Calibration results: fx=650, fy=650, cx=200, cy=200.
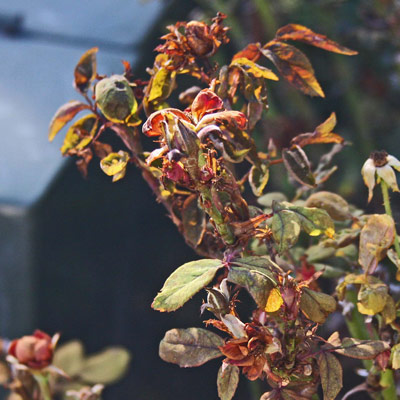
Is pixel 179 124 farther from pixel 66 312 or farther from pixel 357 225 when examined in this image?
pixel 66 312

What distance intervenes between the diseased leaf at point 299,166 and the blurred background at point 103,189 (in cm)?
57

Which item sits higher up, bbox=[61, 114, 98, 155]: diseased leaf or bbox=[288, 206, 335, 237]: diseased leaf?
bbox=[61, 114, 98, 155]: diseased leaf

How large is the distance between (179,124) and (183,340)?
14cm

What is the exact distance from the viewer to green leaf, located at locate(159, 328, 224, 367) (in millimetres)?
377

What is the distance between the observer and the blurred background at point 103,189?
93 centimetres

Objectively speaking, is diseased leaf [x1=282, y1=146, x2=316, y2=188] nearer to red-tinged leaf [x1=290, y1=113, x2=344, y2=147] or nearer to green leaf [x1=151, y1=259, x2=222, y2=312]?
red-tinged leaf [x1=290, y1=113, x2=344, y2=147]

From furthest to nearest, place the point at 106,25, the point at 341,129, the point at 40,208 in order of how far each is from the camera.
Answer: the point at 341,129 < the point at 106,25 < the point at 40,208

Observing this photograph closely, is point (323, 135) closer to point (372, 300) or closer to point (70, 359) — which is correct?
point (372, 300)

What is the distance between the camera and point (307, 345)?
0.36 meters

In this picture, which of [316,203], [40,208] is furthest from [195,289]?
[40,208]

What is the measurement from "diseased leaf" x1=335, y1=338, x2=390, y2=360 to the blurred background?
0.62 metres

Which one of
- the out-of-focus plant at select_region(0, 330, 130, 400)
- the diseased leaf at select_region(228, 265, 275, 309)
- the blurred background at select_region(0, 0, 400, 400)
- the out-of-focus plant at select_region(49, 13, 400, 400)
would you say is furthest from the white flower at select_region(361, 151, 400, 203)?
the blurred background at select_region(0, 0, 400, 400)

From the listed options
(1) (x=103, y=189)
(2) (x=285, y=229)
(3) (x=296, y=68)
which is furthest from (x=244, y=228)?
(1) (x=103, y=189)

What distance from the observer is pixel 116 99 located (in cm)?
39
